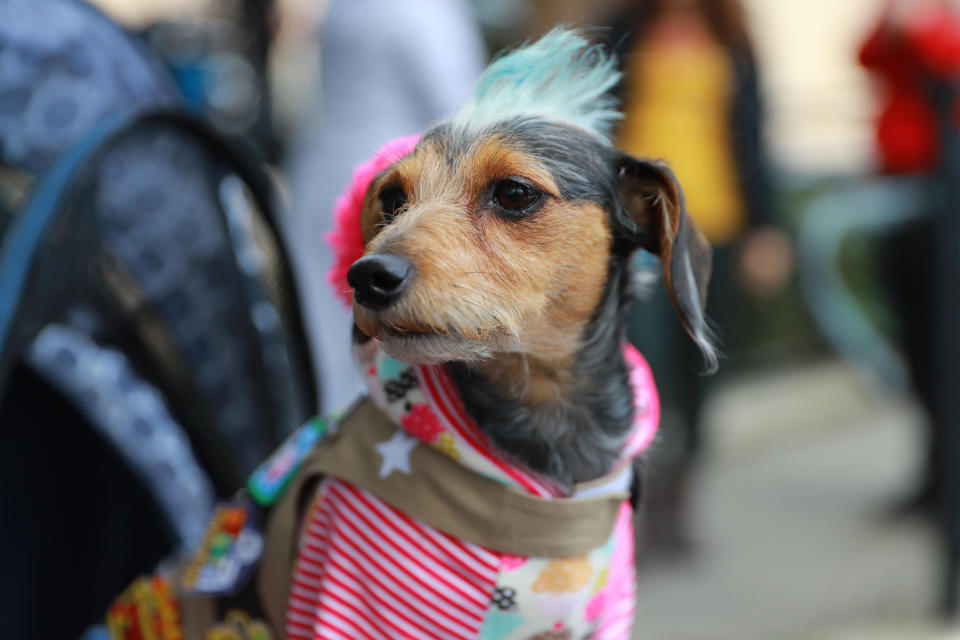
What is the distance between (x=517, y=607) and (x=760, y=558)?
2.61 metres

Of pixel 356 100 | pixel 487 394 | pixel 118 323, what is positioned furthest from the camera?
pixel 356 100

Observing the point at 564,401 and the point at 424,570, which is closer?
the point at 424,570

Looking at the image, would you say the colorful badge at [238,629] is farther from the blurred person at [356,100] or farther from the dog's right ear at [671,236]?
the blurred person at [356,100]

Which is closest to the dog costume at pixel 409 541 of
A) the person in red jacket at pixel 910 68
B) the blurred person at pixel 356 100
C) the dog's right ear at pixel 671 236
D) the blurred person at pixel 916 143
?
the dog's right ear at pixel 671 236

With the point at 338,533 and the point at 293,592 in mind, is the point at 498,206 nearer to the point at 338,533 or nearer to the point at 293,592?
the point at 338,533

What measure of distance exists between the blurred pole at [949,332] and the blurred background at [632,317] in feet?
0.03

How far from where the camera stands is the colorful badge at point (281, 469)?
163 cm

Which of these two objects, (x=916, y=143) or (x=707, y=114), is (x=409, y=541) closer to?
(x=707, y=114)

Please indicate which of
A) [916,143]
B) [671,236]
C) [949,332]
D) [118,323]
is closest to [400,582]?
[671,236]

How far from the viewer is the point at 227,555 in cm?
159

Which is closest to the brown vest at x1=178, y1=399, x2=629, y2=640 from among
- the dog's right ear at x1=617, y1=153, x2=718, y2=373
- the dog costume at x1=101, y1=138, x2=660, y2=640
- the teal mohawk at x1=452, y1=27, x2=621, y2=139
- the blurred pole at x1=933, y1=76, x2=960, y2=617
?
the dog costume at x1=101, y1=138, x2=660, y2=640

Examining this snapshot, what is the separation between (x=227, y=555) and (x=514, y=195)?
79 centimetres

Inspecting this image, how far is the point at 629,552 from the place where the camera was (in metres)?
1.60

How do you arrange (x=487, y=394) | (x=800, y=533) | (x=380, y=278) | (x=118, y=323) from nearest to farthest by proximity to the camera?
(x=380, y=278) < (x=487, y=394) < (x=118, y=323) < (x=800, y=533)
